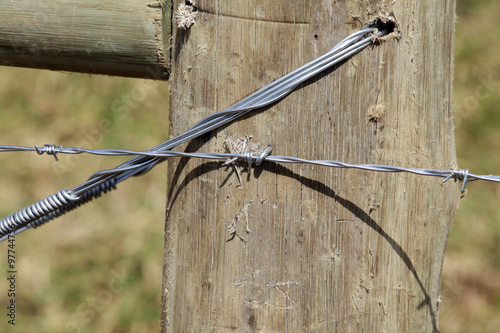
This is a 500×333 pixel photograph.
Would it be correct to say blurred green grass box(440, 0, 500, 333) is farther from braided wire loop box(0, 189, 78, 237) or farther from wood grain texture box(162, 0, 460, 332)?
braided wire loop box(0, 189, 78, 237)

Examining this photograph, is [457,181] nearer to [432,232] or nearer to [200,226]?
[432,232]

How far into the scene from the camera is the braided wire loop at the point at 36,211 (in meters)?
1.35

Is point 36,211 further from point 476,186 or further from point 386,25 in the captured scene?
point 476,186

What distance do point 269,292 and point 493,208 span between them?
289cm

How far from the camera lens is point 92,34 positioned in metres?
1.27

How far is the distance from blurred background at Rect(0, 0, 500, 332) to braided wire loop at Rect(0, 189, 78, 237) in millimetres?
1903

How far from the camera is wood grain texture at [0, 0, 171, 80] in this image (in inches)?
48.3

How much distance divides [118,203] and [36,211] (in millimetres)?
2342

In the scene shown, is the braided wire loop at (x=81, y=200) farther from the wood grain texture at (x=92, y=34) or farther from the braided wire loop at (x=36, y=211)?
the wood grain texture at (x=92, y=34)

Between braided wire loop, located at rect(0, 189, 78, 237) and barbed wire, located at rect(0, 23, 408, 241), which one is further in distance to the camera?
braided wire loop, located at rect(0, 189, 78, 237)

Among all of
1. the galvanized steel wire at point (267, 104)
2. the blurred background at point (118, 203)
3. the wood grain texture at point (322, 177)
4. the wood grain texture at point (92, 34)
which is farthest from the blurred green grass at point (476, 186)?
the wood grain texture at point (92, 34)

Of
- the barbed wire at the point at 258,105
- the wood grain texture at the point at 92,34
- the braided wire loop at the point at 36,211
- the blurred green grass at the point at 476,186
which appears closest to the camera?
the barbed wire at the point at 258,105

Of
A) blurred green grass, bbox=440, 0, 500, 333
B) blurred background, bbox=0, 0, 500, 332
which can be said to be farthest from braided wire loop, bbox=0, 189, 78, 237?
blurred green grass, bbox=440, 0, 500, 333

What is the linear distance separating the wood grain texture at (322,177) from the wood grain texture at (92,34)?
125 millimetres
